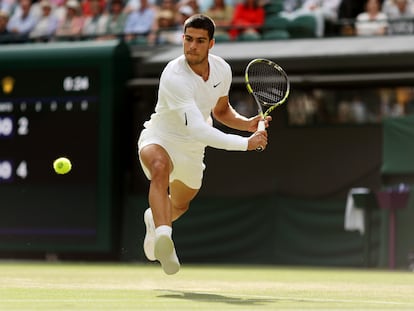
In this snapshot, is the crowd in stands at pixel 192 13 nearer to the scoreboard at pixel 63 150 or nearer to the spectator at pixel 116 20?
the spectator at pixel 116 20

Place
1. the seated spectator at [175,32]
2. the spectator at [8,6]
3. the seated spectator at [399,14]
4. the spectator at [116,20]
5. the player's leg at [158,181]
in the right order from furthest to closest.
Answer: the spectator at [8,6] → the spectator at [116,20] → the seated spectator at [175,32] → the seated spectator at [399,14] → the player's leg at [158,181]

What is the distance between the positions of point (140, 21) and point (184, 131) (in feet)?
31.1

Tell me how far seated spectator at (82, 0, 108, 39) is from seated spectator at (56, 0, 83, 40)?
11 centimetres

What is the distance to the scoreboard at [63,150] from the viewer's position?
1720cm

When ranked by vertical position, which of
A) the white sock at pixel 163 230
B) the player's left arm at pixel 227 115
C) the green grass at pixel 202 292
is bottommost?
the green grass at pixel 202 292

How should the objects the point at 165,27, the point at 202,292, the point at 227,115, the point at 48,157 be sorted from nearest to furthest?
1. the point at 202,292
2. the point at 227,115
3. the point at 48,157
4. the point at 165,27

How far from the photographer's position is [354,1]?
1827 centimetres

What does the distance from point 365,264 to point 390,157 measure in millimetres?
1514

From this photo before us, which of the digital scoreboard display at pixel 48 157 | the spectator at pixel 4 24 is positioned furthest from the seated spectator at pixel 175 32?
the spectator at pixel 4 24

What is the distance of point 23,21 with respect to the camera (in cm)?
1978

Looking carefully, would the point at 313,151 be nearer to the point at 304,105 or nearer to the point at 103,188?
the point at 304,105

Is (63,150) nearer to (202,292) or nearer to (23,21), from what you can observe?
(23,21)

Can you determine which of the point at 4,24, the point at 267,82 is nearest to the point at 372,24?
the point at 4,24

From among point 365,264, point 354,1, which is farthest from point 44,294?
point 354,1
